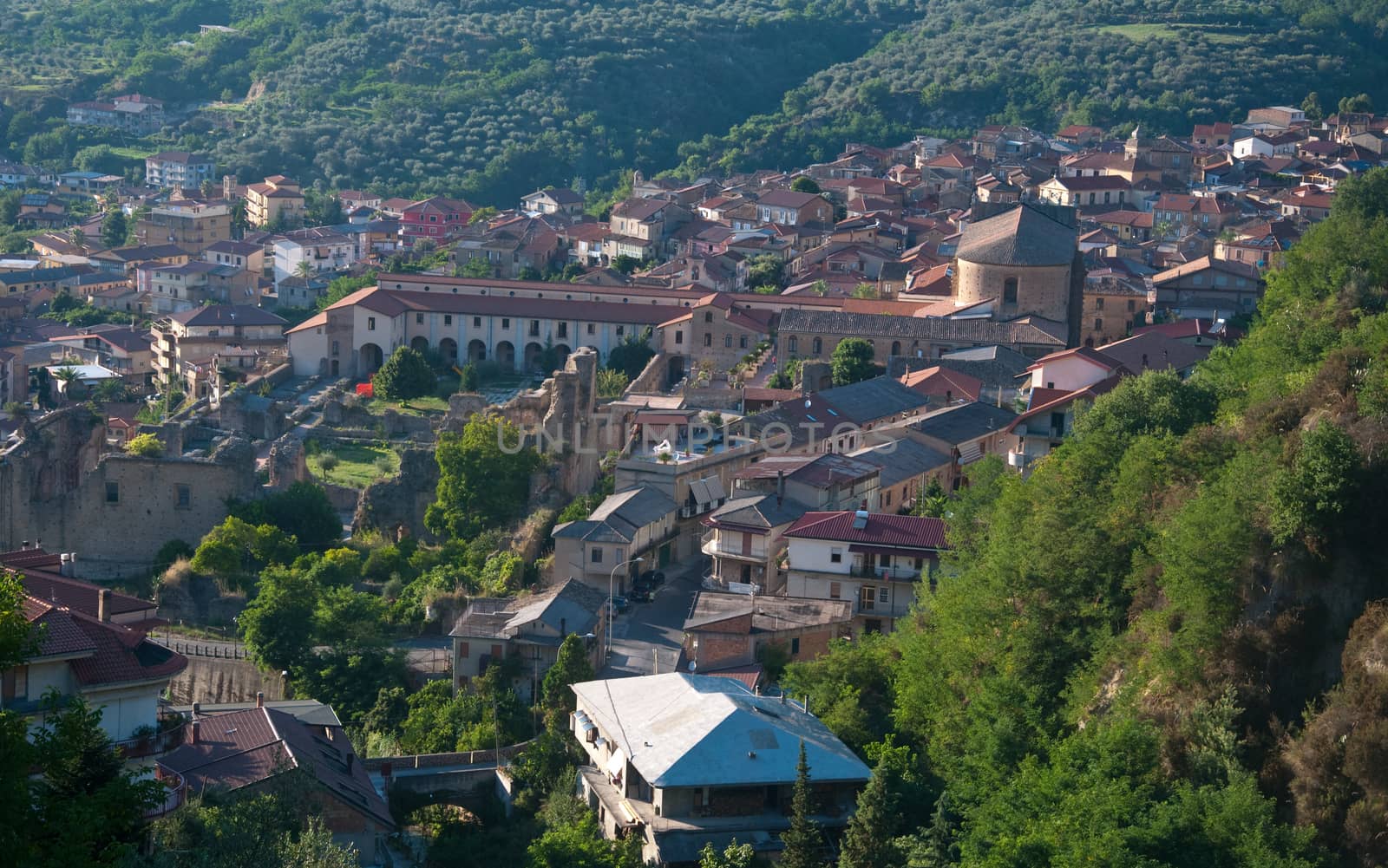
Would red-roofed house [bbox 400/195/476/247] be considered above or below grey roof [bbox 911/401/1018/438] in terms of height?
below

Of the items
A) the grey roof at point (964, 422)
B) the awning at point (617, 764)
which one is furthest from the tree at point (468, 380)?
the awning at point (617, 764)

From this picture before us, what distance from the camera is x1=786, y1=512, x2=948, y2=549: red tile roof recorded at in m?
35.3

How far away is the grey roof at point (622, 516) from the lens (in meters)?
37.7

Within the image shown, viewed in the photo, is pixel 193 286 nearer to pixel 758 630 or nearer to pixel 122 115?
Answer: pixel 122 115

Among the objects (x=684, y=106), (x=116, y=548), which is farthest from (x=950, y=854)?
(x=684, y=106)

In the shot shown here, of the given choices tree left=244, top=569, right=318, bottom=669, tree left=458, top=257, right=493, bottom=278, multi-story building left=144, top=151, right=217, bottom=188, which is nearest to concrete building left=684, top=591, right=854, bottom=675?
tree left=244, top=569, right=318, bottom=669

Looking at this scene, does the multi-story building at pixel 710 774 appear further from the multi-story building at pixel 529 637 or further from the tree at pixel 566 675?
the multi-story building at pixel 529 637

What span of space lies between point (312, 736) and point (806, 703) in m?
6.89

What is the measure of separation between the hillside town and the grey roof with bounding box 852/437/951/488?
0.11m

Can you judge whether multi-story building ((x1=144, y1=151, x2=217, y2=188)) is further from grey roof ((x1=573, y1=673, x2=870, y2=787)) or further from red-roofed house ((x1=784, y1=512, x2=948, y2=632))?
grey roof ((x1=573, y1=673, x2=870, y2=787))

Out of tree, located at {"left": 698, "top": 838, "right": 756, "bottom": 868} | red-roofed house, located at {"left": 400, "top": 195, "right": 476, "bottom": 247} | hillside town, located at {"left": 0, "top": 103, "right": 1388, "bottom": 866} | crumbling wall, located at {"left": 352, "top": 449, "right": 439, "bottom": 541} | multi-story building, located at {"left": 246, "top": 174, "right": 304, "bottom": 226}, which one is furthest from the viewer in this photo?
multi-story building, located at {"left": 246, "top": 174, "right": 304, "bottom": 226}

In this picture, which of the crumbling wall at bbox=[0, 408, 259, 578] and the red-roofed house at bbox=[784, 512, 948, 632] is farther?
the crumbling wall at bbox=[0, 408, 259, 578]

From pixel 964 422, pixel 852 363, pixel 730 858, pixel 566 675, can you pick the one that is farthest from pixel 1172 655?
pixel 852 363

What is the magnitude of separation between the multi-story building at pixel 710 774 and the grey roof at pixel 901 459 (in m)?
12.7
